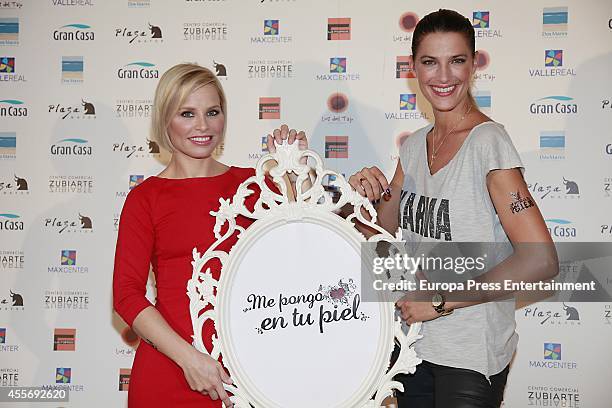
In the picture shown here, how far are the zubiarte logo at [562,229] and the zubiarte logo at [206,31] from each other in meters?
1.69

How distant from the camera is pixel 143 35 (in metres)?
2.89

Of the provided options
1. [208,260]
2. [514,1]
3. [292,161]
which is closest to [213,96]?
[292,161]

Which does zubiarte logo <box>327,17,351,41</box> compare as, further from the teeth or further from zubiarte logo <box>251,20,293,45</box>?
the teeth

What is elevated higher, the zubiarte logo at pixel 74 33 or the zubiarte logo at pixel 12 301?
the zubiarte logo at pixel 74 33

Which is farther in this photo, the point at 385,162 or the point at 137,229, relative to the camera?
the point at 385,162

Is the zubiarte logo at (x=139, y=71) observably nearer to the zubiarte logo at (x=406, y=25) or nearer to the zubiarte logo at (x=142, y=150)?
the zubiarte logo at (x=142, y=150)

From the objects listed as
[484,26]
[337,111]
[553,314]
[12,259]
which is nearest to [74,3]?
[12,259]

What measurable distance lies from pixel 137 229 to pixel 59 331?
145 centimetres

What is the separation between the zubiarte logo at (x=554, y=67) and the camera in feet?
8.87

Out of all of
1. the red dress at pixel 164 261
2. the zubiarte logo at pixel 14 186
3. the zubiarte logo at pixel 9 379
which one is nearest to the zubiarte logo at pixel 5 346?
the zubiarte logo at pixel 9 379

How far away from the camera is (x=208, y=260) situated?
173 centimetres

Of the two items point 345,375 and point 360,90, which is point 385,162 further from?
point 345,375

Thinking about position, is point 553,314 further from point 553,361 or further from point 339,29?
point 339,29

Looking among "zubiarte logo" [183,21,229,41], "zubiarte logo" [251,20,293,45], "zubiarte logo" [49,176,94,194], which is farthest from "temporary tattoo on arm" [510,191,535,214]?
"zubiarte logo" [49,176,94,194]
